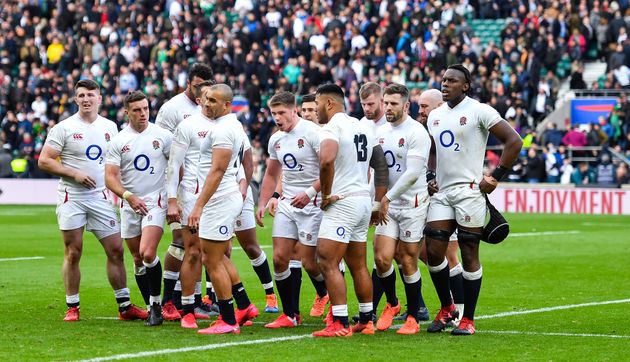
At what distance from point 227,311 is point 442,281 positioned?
85.7 inches

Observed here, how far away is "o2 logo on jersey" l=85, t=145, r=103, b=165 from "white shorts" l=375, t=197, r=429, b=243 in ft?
10.4

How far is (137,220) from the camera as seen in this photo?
1292 cm

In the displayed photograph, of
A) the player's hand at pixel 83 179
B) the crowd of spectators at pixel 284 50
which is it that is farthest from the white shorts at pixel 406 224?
the crowd of spectators at pixel 284 50

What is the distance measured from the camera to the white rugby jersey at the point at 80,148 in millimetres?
13109

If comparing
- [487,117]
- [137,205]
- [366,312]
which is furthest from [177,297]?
[487,117]

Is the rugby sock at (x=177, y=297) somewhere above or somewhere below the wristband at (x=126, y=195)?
below

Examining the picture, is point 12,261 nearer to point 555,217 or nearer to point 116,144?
point 116,144

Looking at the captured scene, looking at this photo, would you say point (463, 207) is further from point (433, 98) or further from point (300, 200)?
point (433, 98)

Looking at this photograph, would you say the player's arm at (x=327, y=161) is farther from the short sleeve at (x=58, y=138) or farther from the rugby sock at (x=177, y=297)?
the short sleeve at (x=58, y=138)

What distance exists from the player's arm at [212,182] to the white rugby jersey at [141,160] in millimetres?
1363

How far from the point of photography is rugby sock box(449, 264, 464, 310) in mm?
12688

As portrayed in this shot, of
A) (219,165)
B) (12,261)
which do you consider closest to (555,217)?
(12,261)

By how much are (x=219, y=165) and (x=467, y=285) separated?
8.59ft

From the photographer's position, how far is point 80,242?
13.2 metres
